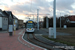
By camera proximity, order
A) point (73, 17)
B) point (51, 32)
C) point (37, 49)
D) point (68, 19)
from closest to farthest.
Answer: point (37, 49), point (51, 32), point (68, 19), point (73, 17)

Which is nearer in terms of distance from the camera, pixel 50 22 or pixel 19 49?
pixel 19 49

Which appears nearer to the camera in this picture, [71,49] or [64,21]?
[71,49]

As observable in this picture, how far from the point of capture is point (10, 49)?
26.2 feet

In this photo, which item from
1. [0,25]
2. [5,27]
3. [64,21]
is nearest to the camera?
[0,25]

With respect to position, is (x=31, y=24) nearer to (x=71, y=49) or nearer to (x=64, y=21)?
(x=71, y=49)

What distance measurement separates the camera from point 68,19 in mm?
75875

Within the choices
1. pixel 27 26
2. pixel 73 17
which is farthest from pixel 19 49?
pixel 73 17

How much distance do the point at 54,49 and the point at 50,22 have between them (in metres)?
71.9

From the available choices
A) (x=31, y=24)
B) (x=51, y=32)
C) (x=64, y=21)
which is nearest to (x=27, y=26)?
(x=31, y=24)

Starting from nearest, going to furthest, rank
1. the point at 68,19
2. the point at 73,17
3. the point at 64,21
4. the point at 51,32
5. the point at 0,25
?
the point at 51,32 → the point at 0,25 → the point at 64,21 → the point at 68,19 → the point at 73,17

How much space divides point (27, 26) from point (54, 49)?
17.2 m

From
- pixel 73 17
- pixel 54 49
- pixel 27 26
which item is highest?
pixel 73 17

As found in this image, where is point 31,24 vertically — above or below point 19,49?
above

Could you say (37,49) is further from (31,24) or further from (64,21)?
(64,21)
